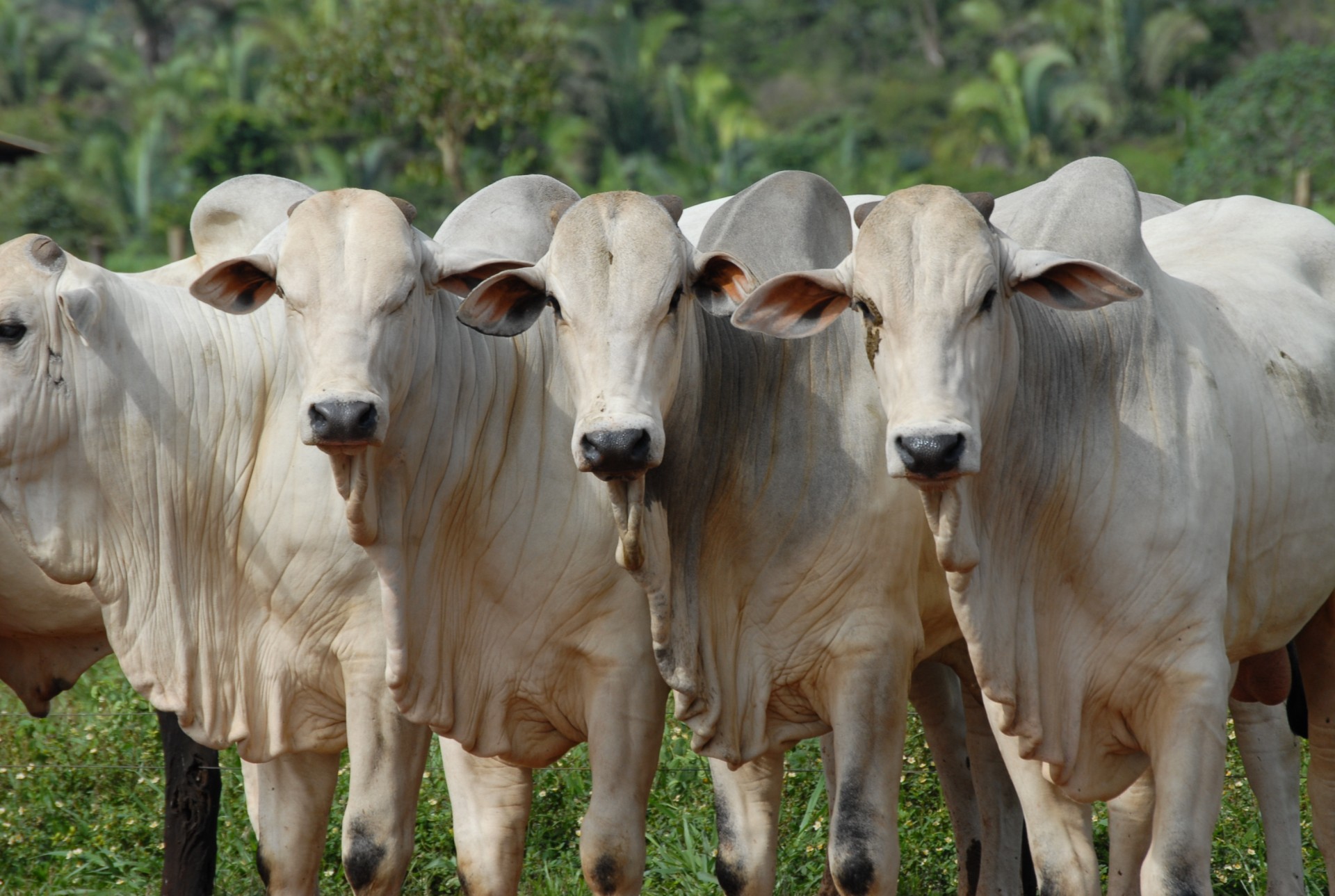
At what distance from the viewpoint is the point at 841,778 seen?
361cm

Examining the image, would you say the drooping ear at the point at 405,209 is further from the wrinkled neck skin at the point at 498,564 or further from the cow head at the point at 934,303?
the cow head at the point at 934,303

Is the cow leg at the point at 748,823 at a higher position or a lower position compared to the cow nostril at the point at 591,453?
lower

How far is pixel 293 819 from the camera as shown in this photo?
407cm

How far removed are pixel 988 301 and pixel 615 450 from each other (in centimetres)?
80

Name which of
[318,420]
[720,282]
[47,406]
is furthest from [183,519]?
[720,282]

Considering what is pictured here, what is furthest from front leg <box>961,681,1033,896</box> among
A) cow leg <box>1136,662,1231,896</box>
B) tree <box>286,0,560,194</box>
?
tree <box>286,0,560,194</box>

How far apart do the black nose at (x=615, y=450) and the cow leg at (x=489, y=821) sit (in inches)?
44.7

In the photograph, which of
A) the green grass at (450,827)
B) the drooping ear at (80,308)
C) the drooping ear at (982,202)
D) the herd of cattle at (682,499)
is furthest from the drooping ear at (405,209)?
the green grass at (450,827)

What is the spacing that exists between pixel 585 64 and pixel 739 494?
30138 millimetres

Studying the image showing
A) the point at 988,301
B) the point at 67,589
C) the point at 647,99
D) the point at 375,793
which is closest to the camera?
the point at 988,301

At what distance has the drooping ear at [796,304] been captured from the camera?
A: 3.32m

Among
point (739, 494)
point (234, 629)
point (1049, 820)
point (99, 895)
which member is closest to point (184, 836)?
point (99, 895)

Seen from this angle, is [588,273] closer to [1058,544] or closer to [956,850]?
[1058,544]

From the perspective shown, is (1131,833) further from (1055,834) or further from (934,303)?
(934,303)
